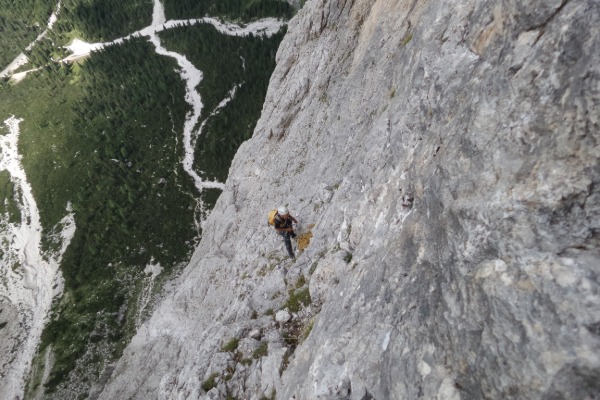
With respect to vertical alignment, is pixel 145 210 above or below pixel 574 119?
above

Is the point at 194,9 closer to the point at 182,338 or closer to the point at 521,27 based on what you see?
the point at 182,338

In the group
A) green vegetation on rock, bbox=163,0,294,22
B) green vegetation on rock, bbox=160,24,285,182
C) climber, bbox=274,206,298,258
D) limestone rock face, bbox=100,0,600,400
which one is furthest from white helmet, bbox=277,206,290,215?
green vegetation on rock, bbox=163,0,294,22

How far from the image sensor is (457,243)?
327 inches

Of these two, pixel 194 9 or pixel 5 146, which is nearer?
pixel 5 146

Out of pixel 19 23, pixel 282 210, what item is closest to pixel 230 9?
pixel 19 23

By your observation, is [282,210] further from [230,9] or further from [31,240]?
[230,9]

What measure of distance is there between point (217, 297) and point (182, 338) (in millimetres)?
8949

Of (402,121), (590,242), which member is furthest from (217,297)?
(590,242)

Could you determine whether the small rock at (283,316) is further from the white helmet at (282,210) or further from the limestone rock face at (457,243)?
the white helmet at (282,210)

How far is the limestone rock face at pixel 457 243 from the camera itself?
602cm

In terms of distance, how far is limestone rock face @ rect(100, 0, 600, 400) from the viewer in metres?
6.02

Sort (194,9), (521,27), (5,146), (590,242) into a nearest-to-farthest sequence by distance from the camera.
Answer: (590,242) → (521,27) → (5,146) → (194,9)

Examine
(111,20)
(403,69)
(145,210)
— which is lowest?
(403,69)

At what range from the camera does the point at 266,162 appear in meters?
41.2
